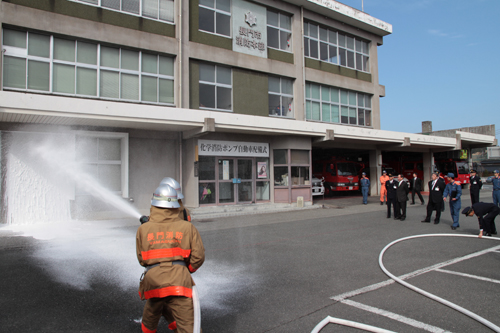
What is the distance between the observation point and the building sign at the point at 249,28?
18141mm

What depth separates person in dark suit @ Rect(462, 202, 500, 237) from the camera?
354 inches

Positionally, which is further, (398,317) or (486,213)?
(486,213)

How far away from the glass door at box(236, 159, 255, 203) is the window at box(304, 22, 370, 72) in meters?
8.56

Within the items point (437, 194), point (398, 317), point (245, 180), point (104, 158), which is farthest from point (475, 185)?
point (104, 158)

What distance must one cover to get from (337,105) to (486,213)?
1495 cm

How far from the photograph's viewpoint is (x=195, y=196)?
1569 centimetres

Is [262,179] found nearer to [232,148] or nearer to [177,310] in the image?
[232,148]

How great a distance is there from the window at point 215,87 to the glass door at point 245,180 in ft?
9.58

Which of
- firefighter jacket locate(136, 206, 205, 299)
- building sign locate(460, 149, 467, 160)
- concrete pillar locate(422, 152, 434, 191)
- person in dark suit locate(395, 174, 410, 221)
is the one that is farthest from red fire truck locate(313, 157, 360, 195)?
firefighter jacket locate(136, 206, 205, 299)

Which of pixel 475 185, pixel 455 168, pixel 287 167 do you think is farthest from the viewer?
pixel 455 168

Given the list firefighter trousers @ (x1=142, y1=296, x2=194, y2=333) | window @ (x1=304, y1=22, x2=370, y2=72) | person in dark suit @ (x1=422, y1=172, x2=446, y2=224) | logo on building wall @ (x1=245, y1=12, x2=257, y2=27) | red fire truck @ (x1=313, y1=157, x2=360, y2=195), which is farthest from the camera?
red fire truck @ (x1=313, y1=157, x2=360, y2=195)

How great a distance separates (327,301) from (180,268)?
2.73 m

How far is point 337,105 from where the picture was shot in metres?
23.0

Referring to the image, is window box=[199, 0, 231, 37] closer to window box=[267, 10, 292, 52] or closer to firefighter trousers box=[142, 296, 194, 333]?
window box=[267, 10, 292, 52]
